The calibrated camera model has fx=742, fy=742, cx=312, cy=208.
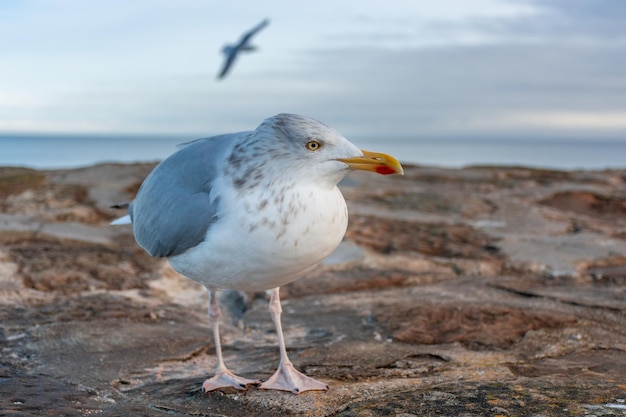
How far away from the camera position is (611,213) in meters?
7.70

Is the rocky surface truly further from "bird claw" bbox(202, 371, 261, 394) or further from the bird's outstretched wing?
the bird's outstretched wing

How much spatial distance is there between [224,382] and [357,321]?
1.14 metres

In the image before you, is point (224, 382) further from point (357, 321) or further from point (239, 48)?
point (239, 48)

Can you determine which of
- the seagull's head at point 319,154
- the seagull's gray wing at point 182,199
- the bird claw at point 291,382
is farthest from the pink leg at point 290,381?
the seagull's head at point 319,154

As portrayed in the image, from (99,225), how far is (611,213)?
201 inches

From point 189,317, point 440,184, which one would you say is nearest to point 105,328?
point 189,317

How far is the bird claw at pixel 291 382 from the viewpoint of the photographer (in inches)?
120

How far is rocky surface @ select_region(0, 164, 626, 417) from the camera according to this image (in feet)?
9.60

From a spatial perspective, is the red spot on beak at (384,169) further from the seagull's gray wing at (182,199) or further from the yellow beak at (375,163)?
the seagull's gray wing at (182,199)

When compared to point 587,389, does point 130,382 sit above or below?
below

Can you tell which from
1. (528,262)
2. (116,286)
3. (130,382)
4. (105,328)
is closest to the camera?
(130,382)

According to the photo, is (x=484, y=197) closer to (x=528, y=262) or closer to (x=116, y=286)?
(x=528, y=262)

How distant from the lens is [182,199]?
10.8ft

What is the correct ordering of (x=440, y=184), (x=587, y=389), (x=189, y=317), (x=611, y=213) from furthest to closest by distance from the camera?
1. (x=440, y=184)
2. (x=611, y=213)
3. (x=189, y=317)
4. (x=587, y=389)
